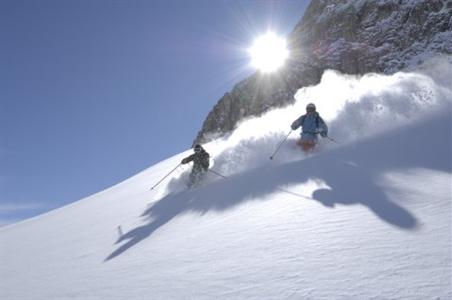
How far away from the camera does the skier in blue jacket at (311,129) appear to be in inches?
407

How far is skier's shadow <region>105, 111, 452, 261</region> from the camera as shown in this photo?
5711mm

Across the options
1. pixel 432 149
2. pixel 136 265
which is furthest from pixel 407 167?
pixel 136 265

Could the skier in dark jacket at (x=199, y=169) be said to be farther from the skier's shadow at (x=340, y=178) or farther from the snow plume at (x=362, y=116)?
the skier's shadow at (x=340, y=178)

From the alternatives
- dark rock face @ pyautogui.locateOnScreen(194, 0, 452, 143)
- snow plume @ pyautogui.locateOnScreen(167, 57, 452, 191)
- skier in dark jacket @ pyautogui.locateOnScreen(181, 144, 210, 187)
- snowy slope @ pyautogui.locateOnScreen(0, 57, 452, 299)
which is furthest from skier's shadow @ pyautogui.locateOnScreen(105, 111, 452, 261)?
dark rock face @ pyautogui.locateOnScreen(194, 0, 452, 143)

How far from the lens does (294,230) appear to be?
15.3 feet

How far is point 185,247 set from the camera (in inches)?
202

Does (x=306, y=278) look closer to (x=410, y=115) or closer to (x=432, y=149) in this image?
(x=432, y=149)

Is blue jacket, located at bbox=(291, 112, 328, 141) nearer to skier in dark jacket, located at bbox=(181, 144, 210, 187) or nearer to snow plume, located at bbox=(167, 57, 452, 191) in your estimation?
snow plume, located at bbox=(167, 57, 452, 191)

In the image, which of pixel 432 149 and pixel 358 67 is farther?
pixel 358 67

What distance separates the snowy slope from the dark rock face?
121 ft

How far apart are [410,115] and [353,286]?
25.8ft

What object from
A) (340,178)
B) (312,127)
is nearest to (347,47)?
(312,127)

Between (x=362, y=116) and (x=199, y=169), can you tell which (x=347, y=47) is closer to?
(x=362, y=116)

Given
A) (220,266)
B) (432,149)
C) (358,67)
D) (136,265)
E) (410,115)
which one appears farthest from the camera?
(358,67)
